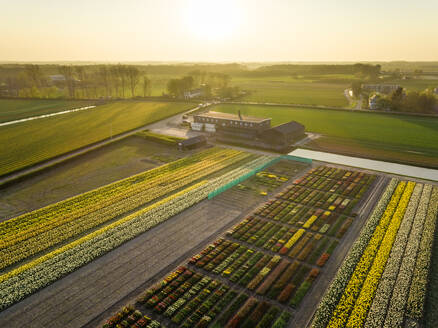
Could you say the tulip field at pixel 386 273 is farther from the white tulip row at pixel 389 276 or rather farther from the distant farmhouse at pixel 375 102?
the distant farmhouse at pixel 375 102

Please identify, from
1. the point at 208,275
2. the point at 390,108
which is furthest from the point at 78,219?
the point at 390,108

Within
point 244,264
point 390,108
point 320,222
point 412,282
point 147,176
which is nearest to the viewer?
point 412,282

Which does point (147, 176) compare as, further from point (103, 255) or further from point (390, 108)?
point (390, 108)

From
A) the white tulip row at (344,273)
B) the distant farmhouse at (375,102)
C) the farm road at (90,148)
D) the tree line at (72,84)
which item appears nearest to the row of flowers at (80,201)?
the farm road at (90,148)

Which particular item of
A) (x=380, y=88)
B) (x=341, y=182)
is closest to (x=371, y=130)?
(x=341, y=182)

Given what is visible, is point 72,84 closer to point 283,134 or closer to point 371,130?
point 283,134

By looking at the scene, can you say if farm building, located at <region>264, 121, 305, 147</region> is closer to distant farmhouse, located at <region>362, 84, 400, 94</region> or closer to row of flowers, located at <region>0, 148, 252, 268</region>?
row of flowers, located at <region>0, 148, 252, 268</region>
